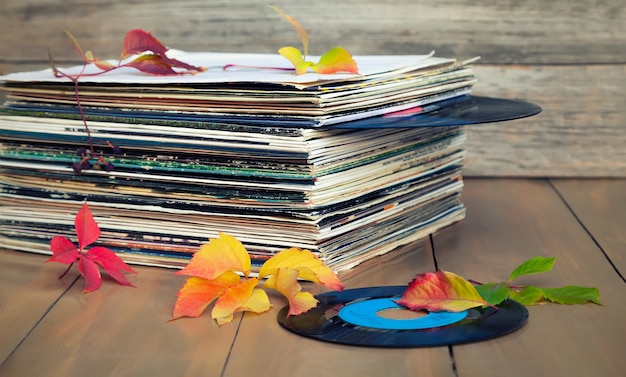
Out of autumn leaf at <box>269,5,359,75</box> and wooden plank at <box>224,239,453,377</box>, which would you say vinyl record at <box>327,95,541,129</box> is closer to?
autumn leaf at <box>269,5,359,75</box>

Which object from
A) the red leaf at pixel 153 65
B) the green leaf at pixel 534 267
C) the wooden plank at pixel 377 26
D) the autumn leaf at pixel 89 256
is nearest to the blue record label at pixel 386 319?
the green leaf at pixel 534 267

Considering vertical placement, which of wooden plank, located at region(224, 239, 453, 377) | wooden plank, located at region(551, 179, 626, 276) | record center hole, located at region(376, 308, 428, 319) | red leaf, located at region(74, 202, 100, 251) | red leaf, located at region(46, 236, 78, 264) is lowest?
wooden plank, located at region(551, 179, 626, 276)

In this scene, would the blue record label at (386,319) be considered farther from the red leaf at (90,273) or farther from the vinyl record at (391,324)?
the red leaf at (90,273)

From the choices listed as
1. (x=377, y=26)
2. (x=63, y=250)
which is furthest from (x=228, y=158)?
(x=377, y=26)

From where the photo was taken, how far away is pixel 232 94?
0.94 m

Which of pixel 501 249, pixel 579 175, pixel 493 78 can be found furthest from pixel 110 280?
pixel 579 175

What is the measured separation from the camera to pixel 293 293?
88cm

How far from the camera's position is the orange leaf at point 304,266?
35.7 inches

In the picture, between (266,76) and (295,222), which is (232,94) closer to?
(266,76)

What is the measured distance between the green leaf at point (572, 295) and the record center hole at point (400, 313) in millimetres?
148

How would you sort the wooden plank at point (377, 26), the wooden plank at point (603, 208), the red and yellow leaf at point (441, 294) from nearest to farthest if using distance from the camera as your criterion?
1. the red and yellow leaf at point (441, 294)
2. the wooden plank at point (603, 208)
3. the wooden plank at point (377, 26)

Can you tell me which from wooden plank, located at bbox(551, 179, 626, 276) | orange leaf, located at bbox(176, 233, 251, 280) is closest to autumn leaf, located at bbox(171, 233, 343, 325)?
orange leaf, located at bbox(176, 233, 251, 280)

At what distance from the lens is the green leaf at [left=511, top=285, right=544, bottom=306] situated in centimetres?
89

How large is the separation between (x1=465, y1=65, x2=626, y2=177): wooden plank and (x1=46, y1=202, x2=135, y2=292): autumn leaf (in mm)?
800
